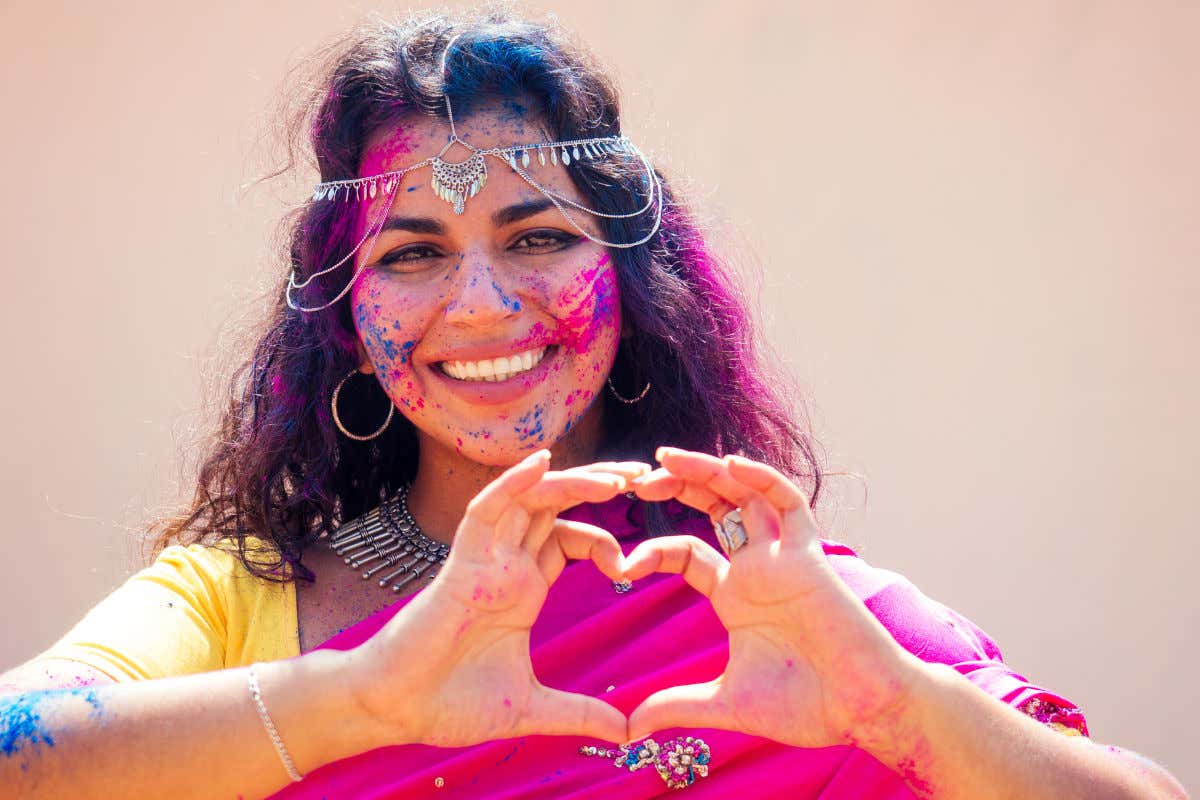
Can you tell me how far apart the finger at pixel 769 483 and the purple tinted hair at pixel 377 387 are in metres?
0.61

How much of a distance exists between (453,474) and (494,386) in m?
0.28

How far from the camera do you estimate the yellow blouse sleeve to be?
1.90 meters

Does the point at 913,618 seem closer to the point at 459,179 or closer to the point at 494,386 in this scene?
the point at 494,386

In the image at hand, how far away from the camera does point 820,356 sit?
4.24 meters

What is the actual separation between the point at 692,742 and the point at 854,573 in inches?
15.1

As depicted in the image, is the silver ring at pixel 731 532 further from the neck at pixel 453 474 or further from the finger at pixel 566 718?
the neck at pixel 453 474

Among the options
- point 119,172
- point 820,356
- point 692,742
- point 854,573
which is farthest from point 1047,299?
point 119,172

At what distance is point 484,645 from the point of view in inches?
63.2

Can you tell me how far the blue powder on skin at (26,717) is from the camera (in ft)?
5.35

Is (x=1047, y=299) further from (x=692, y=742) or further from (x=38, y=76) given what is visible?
(x=38, y=76)

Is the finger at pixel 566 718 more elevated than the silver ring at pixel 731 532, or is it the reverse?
the silver ring at pixel 731 532

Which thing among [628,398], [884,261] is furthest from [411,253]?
[884,261]

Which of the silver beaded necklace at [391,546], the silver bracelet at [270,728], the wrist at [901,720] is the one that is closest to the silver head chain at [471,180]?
the silver beaded necklace at [391,546]

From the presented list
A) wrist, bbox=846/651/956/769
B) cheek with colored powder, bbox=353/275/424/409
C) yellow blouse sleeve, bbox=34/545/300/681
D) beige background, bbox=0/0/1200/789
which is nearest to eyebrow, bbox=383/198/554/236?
cheek with colored powder, bbox=353/275/424/409
